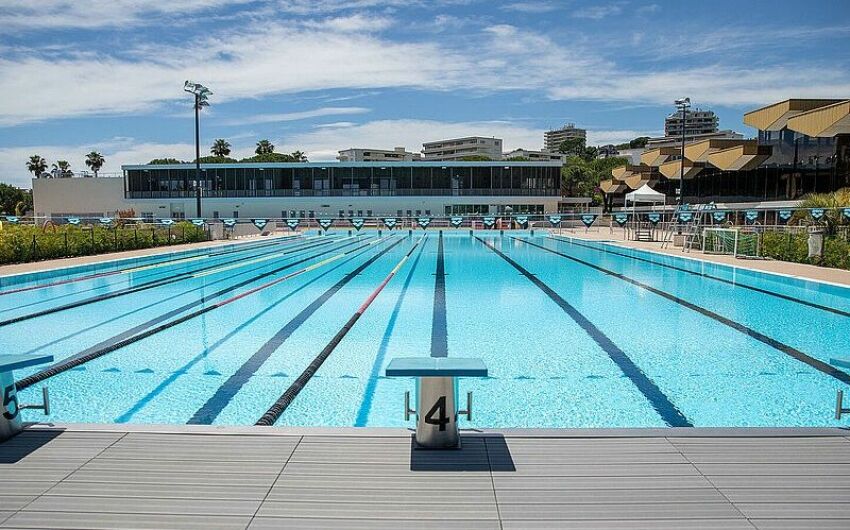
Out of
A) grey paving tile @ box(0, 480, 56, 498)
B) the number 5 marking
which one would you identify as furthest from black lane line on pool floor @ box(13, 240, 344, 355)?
grey paving tile @ box(0, 480, 56, 498)

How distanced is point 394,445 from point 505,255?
1667cm

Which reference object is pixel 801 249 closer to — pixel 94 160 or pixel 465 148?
pixel 94 160

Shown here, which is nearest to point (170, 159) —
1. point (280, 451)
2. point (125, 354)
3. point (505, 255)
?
point (505, 255)

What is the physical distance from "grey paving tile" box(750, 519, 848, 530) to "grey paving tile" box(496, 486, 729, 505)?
20cm

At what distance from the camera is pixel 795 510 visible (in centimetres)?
259

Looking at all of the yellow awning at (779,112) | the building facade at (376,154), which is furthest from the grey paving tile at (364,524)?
the building facade at (376,154)

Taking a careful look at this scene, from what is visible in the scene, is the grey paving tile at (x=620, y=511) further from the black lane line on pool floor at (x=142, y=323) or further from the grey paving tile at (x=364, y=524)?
the black lane line on pool floor at (x=142, y=323)

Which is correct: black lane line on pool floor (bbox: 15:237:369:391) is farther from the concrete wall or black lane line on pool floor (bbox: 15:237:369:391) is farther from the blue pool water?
the concrete wall

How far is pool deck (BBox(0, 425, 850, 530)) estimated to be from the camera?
100 inches

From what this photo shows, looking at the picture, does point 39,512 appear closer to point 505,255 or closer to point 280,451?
point 280,451

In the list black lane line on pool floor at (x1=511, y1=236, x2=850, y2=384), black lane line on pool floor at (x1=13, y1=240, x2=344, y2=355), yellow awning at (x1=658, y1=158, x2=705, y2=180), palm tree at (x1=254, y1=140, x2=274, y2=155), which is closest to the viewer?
black lane line on pool floor at (x1=511, y1=236, x2=850, y2=384)

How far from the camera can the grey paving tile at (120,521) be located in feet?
8.11

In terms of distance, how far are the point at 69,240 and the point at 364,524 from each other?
17333 millimetres

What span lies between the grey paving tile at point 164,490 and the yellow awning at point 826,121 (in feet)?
79.7
